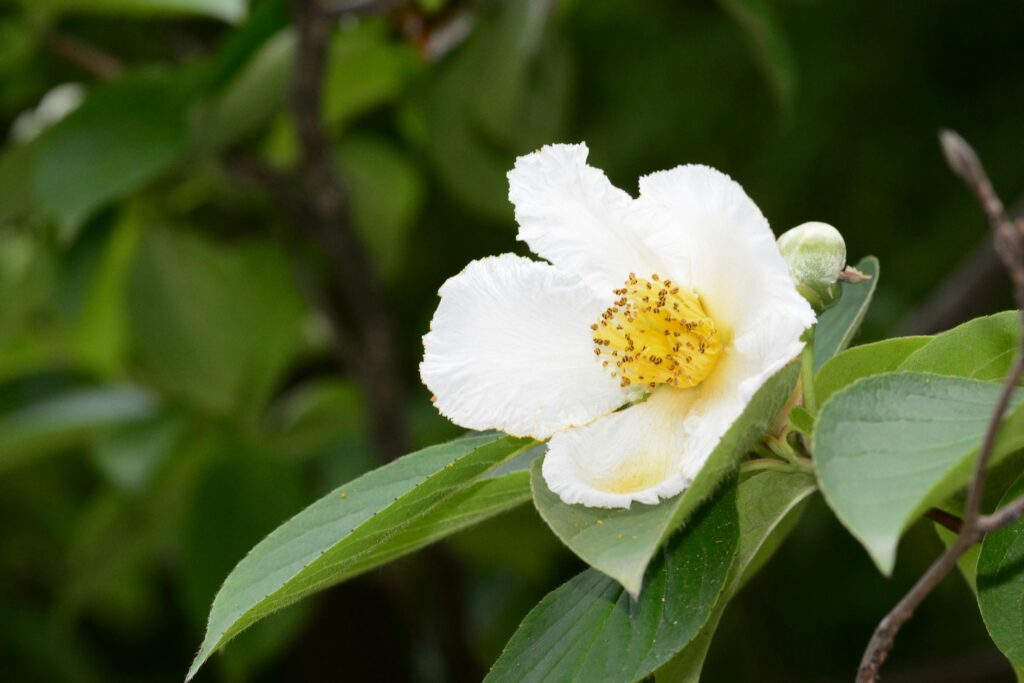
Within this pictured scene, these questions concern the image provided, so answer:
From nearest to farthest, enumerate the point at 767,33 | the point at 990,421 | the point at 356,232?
the point at 990,421, the point at 767,33, the point at 356,232

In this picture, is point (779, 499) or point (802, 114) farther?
point (802, 114)

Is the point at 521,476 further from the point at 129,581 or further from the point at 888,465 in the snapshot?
the point at 129,581

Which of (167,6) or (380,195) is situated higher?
(167,6)

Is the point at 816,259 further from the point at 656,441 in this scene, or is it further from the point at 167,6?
the point at 167,6

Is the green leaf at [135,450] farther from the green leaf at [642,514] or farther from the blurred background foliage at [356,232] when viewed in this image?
the green leaf at [642,514]

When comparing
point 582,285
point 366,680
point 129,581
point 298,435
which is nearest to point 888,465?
point 582,285

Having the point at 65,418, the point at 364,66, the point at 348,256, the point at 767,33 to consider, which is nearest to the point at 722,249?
the point at 767,33
